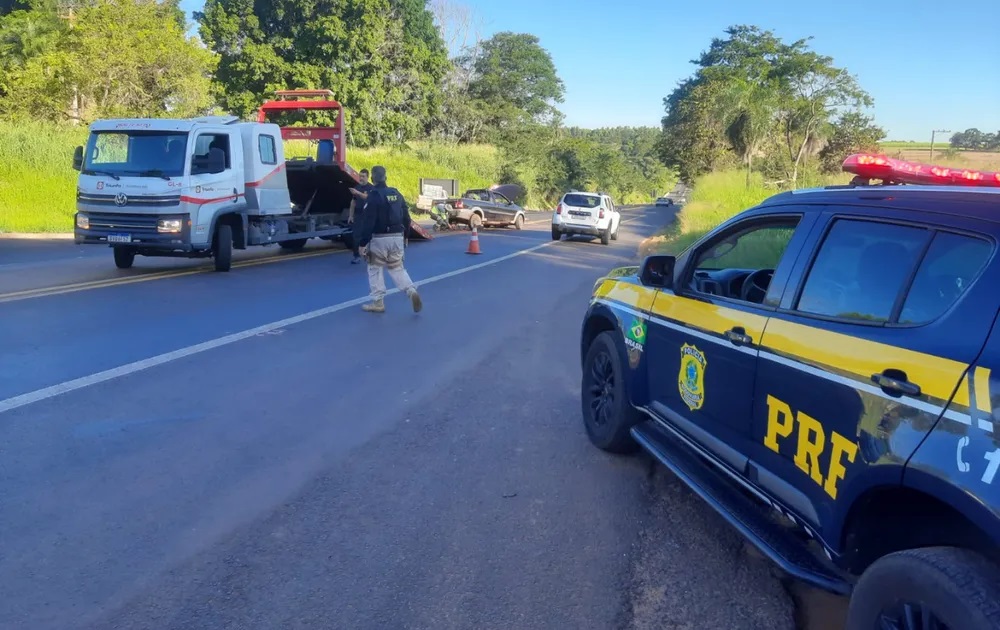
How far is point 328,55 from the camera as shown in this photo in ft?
146

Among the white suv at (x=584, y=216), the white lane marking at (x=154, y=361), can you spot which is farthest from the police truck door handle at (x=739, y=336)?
the white suv at (x=584, y=216)

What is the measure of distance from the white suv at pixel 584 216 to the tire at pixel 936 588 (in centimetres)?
2348

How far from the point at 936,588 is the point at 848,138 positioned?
4382 centimetres

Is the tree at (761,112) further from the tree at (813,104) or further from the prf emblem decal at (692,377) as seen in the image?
the prf emblem decal at (692,377)

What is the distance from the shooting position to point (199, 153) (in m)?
13.5

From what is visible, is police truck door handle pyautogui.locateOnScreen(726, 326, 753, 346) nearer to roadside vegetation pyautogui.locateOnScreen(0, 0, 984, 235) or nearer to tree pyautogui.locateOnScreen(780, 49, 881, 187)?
roadside vegetation pyautogui.locateOnScreen(0, 0, 984, 235)

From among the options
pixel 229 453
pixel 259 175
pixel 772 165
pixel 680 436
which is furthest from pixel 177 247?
pixel 772 165

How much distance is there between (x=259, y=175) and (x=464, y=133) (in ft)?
158

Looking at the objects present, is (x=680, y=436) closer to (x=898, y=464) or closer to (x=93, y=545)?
(x=898, y=464)

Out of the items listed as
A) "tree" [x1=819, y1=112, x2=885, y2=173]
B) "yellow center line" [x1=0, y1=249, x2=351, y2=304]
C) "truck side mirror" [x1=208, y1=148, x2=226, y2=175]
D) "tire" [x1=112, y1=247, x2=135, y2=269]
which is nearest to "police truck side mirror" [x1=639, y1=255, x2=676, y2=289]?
"yellow center line" [x1=0, y1=249, x2=351, y2=304]

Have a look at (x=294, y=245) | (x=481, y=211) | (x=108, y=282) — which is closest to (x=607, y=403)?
(x=108, y=282)

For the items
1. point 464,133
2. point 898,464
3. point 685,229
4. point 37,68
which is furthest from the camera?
point 464,133

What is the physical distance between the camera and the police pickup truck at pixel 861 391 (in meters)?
2.36

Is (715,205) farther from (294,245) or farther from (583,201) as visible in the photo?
(294,245)
